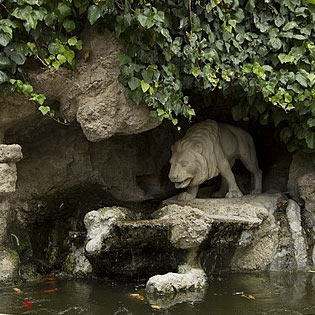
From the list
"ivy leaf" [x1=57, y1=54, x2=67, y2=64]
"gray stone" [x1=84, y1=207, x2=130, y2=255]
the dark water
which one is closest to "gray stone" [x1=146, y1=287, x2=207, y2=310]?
the dark water

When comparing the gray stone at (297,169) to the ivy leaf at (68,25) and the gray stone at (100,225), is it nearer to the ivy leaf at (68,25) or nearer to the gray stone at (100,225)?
the gray stone at (100,225)

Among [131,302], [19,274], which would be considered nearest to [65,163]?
[19,274]

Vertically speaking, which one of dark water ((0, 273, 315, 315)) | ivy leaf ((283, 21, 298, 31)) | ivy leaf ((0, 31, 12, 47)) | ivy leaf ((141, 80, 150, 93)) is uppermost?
ivy leaf ((283, 21, 298, 31))

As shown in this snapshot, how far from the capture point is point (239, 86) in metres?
5.59

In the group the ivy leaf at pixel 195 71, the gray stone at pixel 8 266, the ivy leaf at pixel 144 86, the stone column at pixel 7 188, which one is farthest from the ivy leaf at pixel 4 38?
the gray stone at pixel 8 266

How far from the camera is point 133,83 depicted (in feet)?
16.6

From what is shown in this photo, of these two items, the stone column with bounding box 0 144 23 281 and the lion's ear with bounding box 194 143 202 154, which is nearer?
the stone column with bounding box 0 144 23 281

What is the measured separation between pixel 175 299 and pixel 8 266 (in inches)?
60.5

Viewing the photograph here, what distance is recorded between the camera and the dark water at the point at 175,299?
4223 mm

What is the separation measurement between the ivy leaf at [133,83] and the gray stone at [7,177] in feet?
3.90

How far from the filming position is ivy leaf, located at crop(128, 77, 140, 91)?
5.05m

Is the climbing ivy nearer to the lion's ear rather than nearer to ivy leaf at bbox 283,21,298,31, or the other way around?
ivy leaf at bbox 283,21,298,31

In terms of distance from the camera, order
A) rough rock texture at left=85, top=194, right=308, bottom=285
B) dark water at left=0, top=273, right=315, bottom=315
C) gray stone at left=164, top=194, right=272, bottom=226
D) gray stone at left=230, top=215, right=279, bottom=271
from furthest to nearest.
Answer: gray stone at left=230, top=215, right=279, bottom=271, gray stone at left=164, top=194, right=272, bottom=226, rough rock texture at left=85, top=194, right=308, bottom=285, dark water at left=0, top=273, right=315, bottom=315

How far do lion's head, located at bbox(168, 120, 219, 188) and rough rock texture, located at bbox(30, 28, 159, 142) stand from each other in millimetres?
852
